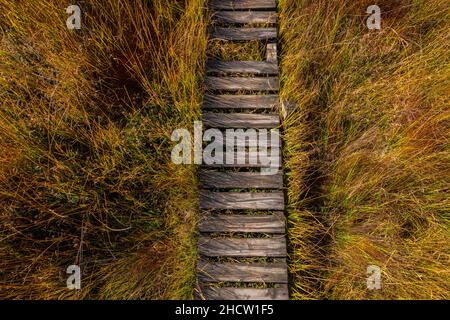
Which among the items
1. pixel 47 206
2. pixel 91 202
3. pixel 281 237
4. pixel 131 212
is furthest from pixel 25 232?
pixel 281 237

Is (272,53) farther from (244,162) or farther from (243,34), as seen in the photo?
(244,162)

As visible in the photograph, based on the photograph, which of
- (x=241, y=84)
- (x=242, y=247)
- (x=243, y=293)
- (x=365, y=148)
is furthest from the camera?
(x=241, y=84)

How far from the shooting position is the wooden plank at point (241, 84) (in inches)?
117

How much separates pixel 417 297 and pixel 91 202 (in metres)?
2.31

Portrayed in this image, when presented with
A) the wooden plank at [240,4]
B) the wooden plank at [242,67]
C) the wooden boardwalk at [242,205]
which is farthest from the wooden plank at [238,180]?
the wooden plank at [240,4]

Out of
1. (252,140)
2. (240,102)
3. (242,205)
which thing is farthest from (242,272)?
(240,102)

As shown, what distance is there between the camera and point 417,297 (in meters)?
2.41

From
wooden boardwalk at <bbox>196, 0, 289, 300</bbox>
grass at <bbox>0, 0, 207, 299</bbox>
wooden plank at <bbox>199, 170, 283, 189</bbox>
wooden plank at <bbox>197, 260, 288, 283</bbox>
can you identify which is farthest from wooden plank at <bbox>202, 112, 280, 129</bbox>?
wooden plank at <bbox>197, 260, 288, 283</bbox>

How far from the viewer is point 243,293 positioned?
7.66 feet

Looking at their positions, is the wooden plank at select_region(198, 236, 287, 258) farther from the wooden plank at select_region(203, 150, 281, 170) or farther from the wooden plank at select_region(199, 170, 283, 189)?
the wooden plank at select_region(203, 150, 281, 170)

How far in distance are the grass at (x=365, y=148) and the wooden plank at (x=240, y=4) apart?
19cm

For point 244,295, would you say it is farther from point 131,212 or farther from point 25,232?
point 25,232

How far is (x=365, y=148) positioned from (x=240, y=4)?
1770 mm

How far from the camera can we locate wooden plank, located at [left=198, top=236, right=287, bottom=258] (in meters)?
2.43
